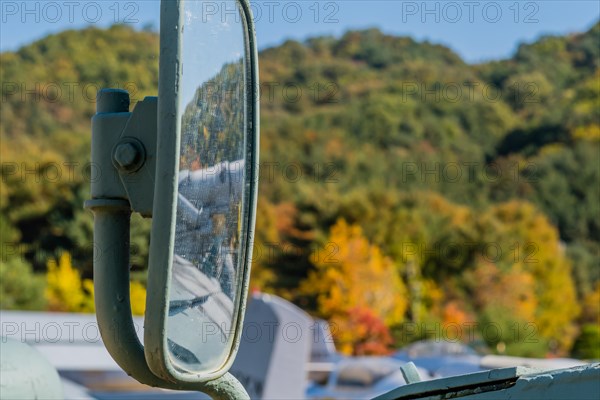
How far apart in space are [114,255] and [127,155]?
0.12 meters

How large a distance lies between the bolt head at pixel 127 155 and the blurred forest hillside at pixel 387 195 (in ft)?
12.8

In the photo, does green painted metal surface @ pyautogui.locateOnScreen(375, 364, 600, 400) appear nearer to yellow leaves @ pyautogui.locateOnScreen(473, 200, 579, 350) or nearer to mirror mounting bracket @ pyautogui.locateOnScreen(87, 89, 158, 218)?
mirror mounting bracket @ pyautogui.locateOnScreen(87, 89, 158, 218)

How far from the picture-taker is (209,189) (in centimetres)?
84

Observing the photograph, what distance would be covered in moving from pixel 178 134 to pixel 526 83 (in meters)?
76.4

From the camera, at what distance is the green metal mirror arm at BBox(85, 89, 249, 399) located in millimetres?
815

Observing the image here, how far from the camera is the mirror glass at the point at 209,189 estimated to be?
0.78 meters

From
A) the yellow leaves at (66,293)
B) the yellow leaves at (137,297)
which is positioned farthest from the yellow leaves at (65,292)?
the yellow leaves at (137,297)

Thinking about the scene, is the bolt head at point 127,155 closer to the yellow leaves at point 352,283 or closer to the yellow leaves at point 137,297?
the yellow leaves at point 137,297

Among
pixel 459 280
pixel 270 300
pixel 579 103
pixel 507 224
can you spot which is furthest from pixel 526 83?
pixel 270 300

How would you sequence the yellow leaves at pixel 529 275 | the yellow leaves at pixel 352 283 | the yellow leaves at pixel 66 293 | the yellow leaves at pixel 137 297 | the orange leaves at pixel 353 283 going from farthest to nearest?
1. the yellow leaves at pixel 529 275
2. the yellow leaves at pixel 352 283
3. the orange leaves at pixel 353 283
4. the yellow leaves at pixel 66 293
5. the yellow leaves at pixel 137 297

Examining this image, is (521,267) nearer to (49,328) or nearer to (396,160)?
(396,160)

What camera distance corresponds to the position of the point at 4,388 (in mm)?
913

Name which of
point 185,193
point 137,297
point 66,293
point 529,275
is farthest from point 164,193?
point 529,275

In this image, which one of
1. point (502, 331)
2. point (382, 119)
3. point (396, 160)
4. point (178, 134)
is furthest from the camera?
point (382, 119)
